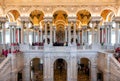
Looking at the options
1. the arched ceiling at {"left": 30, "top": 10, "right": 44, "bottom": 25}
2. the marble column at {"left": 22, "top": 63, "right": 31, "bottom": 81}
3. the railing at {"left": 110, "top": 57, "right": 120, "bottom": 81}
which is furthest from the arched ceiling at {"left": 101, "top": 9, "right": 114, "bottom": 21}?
the railing at {"left": 110, "top": 57, "right": 120, "bottom": 81}

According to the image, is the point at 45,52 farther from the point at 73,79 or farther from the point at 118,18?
the point at 118,18

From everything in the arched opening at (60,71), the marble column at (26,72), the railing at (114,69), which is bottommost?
the arched opening at (60,71)

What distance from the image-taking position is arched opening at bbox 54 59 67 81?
25.4 meters

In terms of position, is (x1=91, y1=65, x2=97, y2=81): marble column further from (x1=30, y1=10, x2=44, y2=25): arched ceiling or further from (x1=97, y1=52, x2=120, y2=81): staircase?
(x1=30, y1=10, x2=44, y2=25): arched ceiling

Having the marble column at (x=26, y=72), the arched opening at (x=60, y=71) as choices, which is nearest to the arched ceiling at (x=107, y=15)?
the arched opening at (x=60, y=71)

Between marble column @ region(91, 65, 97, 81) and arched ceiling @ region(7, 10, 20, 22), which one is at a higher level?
arched ceiling @ region(7, 10, 20, 22)

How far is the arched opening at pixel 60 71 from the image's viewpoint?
2541cm

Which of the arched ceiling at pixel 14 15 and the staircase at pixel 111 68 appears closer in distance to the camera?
the staircase at pixel 111 68

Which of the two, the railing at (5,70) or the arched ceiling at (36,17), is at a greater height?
the arched ceiling at (36,17)

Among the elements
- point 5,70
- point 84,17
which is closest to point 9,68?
point 5,70

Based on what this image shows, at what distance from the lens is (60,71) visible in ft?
96.4

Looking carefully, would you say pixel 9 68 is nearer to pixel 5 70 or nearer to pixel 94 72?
pixel 5 70

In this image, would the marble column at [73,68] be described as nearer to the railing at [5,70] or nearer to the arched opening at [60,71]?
the arched opening at [60,71]


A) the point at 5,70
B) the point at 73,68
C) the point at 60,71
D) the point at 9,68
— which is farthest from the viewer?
the point at 60,71
